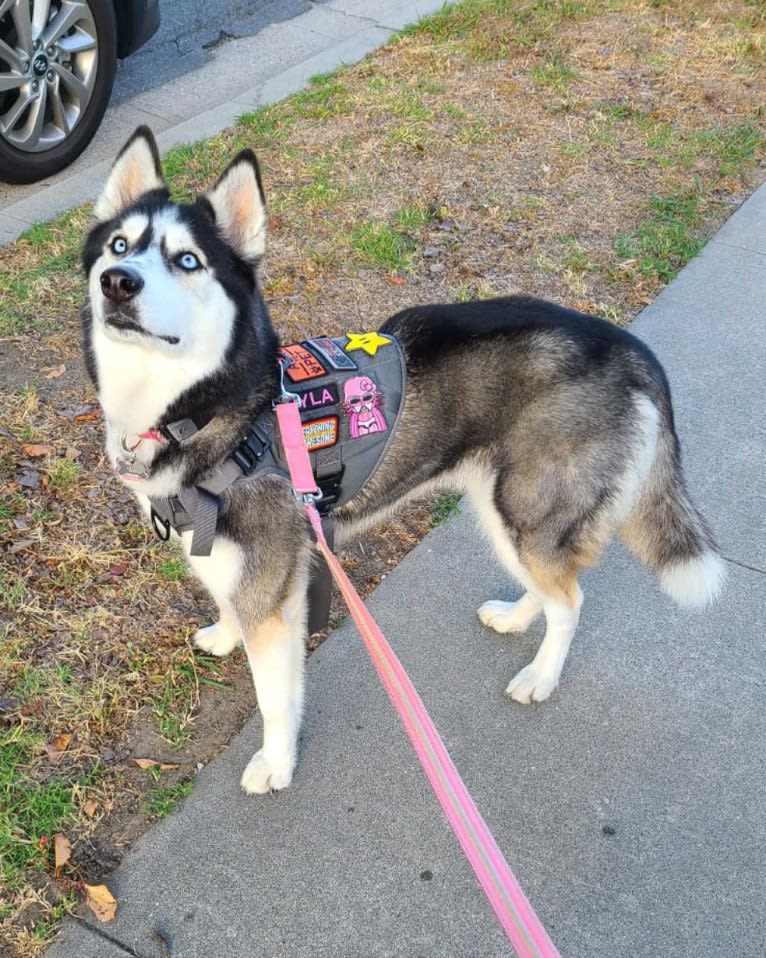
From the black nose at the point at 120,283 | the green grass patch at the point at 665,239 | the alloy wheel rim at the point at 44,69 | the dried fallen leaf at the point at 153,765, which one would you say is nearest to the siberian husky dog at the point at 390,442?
the black nose at the point at 120,283

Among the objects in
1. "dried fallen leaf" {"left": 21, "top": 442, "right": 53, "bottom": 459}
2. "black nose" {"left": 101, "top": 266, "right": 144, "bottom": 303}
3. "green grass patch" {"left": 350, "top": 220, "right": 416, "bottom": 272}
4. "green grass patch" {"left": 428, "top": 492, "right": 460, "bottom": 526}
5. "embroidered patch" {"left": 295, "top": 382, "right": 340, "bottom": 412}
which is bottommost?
"green grass patch" {"left": 428, "top": 492, "right": 460, "bottom": 526}

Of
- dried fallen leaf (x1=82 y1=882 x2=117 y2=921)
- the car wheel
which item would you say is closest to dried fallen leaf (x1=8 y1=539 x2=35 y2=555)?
dried fallen leaf (x1=82 y1=882 x2=117 y2=921)

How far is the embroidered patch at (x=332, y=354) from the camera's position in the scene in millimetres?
2703

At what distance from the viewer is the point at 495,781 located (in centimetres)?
283

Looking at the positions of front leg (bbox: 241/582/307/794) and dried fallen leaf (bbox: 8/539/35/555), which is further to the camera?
dried fallen leaf (bbox: 8/539/35/555)

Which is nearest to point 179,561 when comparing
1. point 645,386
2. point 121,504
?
point 121,504

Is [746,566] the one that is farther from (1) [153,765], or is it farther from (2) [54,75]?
(2) [54,75]

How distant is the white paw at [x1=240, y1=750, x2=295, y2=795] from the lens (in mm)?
2738

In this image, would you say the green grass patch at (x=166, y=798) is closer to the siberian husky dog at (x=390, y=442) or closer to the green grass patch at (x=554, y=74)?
the siberian husky dog at (x=390, y=442)

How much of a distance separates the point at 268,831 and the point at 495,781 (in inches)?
28.9

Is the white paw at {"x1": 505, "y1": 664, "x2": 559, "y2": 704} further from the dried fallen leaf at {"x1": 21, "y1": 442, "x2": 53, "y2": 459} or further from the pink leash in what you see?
the dried fallen leaf at {"x1": 21, "y1": 442, "x2": 53, "y2": 459}

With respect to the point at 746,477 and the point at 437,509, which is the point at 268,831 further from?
the point at 746,477

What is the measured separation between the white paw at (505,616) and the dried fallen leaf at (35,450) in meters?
2.06

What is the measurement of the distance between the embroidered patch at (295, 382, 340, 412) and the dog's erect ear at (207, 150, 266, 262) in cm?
42
